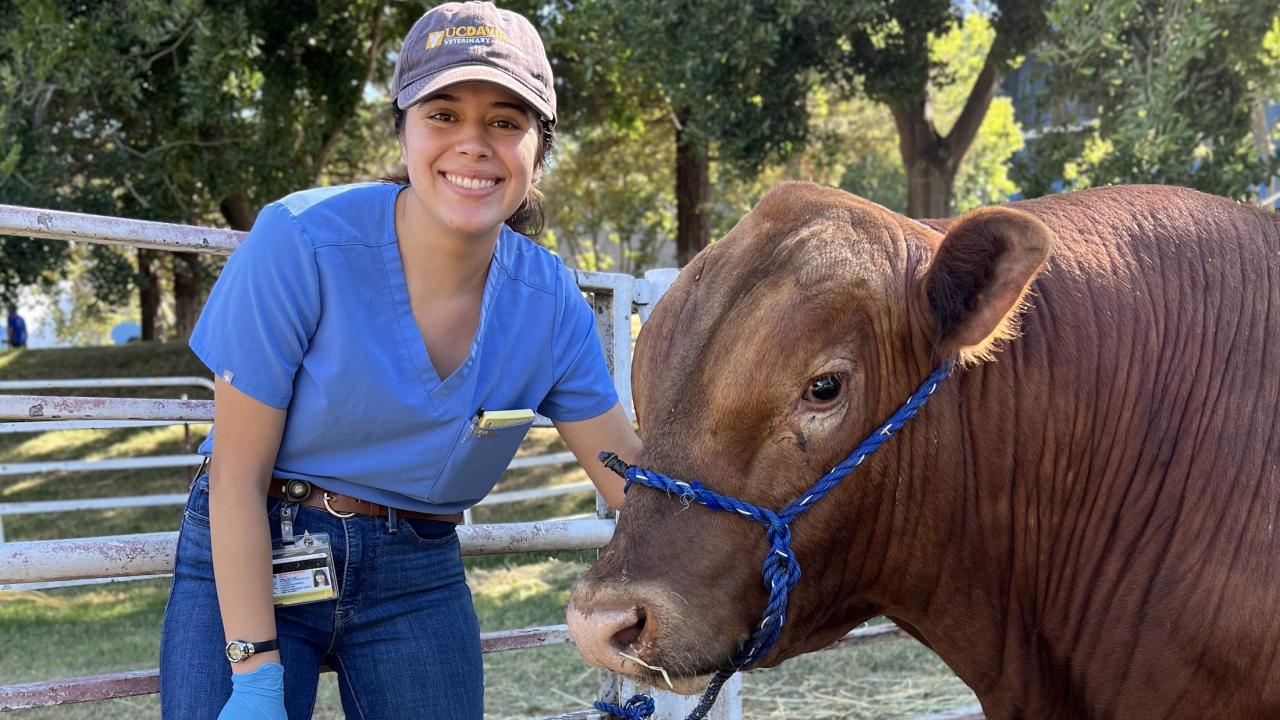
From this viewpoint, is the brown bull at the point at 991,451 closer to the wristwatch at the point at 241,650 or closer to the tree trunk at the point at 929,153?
the wristwatch at the point at 241,650

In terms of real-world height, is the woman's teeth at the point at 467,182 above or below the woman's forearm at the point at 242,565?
above

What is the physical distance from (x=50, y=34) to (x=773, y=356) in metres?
10.1

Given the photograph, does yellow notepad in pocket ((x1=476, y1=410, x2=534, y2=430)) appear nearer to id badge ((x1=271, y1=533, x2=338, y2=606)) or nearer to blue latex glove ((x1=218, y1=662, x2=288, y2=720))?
id badge ((x1=271, y1=533, x2=338, y2=606))

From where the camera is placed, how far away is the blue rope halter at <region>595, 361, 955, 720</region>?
93.1 inches

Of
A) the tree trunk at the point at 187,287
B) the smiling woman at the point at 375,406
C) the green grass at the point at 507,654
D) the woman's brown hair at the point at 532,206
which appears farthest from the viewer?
the tree trunk at the point at 187,287

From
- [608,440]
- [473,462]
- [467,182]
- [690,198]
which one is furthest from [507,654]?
[690,198]

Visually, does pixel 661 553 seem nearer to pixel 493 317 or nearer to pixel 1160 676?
pixel 493 317

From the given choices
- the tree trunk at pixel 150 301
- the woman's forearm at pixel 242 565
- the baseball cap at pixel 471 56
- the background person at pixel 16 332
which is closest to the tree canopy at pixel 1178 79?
the baseball cap at pixel 471 56

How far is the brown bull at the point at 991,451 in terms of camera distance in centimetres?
236

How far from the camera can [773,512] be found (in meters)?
2.41

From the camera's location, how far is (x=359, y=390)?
2613mm

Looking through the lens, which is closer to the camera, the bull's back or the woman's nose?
the bull's back

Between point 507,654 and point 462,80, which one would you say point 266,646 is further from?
point 507,654

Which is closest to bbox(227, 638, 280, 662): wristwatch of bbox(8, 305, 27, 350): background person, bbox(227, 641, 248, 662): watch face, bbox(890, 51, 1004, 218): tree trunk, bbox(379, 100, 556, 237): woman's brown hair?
bbox(227, 641, 248, 662): watch face
